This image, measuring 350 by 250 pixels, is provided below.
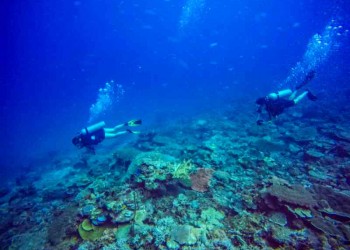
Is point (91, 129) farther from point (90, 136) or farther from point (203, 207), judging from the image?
point (203, 207)

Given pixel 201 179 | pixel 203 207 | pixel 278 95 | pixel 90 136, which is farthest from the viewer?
pixel 278 95

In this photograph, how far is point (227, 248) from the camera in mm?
4535

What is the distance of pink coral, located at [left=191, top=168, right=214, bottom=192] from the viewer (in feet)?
21.4

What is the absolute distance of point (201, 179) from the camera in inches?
270

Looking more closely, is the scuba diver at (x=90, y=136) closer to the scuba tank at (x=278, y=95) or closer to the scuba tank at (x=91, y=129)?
the scuba tank at (x=91, y=129)

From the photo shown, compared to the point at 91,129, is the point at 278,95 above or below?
below

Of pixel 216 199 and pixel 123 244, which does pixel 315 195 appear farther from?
pixel 123 244

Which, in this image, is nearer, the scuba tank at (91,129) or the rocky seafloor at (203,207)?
the rocky seafloor at (203,207)

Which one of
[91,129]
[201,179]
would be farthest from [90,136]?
[201,179]

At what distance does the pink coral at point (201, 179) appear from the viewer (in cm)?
652

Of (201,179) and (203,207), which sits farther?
(201,179)

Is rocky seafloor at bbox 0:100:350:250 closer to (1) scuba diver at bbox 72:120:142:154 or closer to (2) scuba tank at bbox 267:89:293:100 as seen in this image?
(1) scuba diver at bbox 72:120:142:154

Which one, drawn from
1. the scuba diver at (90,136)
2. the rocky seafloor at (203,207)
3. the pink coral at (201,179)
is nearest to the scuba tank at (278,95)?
the rocky seafloor at (203,207)

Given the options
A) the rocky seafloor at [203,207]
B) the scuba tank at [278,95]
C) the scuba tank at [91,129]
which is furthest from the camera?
the scuba tank at [91,129]
